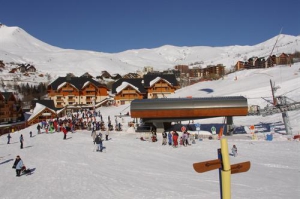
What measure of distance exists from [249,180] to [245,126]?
21569mm

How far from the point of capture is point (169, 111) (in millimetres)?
32281

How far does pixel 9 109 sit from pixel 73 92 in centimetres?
1848

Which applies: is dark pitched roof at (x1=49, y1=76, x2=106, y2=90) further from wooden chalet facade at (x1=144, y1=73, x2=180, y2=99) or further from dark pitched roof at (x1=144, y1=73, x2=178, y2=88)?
wooden chalet facade at (x1=144, y1=73, x2=180, y2=99)

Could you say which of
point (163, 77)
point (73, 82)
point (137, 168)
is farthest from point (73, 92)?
point (137, 168)

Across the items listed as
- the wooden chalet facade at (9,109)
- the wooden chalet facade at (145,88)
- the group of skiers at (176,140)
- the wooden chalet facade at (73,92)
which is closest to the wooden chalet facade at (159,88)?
the wooden chalet facade at (145,88)

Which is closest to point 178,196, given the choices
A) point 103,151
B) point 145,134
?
point 103,151

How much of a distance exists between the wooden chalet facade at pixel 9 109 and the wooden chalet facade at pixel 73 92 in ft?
37.8

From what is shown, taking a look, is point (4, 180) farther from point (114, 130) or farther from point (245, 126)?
point (245, 126)

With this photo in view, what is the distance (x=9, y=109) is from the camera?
7925 centimetres

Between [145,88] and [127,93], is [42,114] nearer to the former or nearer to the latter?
[127,93]

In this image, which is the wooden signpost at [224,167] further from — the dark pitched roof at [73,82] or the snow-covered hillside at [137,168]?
the dark pitched roof at [73,82]

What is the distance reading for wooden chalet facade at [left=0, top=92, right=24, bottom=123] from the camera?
76938mm

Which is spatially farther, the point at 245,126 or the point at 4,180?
the point at 245,126

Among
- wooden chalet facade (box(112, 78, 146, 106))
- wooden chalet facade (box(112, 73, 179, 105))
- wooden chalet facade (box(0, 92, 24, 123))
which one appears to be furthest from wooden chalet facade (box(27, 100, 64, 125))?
wooden chalet facade (box(0, 92, 24, 123))
